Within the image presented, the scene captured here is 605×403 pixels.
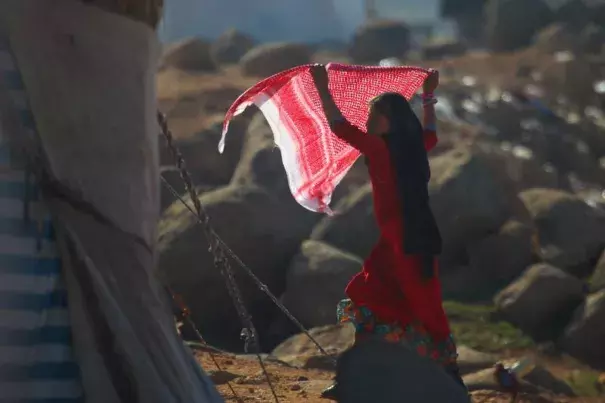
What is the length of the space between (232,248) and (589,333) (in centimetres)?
302

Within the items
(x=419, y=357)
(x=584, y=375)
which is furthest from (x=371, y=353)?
(x=584, y=375)

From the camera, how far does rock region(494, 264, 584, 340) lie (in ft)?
28.7

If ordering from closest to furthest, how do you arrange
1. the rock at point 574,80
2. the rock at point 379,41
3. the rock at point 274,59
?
the rock at point 574,80 < the rock at point 274,59 < the rock at point 379,41

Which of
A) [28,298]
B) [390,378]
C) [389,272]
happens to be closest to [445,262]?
[389,272]

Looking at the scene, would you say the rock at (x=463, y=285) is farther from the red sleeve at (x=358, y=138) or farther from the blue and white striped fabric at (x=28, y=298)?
the blue and white striped fabric at (x=28, y=298)

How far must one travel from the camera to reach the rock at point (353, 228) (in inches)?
374

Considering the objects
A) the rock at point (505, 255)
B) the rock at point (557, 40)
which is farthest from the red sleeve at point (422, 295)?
the rock at point (557, 40)

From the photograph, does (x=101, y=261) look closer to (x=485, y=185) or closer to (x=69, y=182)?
(x=69, y=182)

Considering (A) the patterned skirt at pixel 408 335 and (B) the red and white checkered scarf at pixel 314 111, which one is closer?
(A) the patterned skirt at pixel 408 335

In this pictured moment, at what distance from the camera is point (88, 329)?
3180 mm

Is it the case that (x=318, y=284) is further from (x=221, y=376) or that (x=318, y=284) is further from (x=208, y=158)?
(x=208, y=158)

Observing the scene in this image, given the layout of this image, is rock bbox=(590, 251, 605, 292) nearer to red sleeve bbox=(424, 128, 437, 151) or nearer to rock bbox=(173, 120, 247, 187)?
red sleeve bbox=(424, 128, 437, 151)

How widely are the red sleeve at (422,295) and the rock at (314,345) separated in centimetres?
264

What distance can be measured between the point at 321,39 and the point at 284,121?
4518 cm
